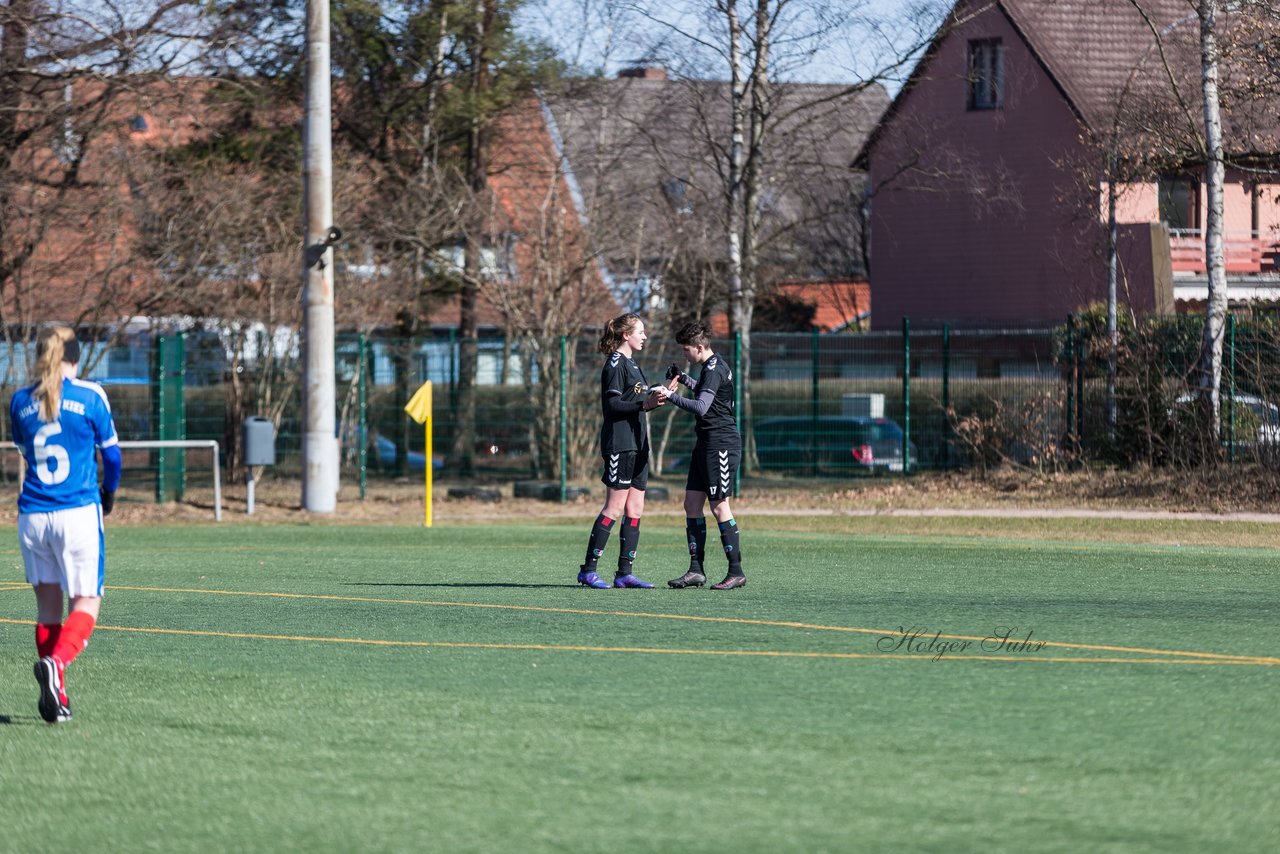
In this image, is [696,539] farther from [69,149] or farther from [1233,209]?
[1233,209]

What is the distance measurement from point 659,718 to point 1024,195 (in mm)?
33636

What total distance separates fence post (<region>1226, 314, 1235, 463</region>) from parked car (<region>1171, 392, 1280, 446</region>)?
0.05m

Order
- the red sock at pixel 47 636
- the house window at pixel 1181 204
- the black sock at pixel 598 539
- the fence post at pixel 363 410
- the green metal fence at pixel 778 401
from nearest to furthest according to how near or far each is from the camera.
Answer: the red sock at pixel 47 636, the black sock at pixel 598 539, the green metal fence at pixel 778 401, the fence post at pixel 363 410, the house window at pixel 1181 204

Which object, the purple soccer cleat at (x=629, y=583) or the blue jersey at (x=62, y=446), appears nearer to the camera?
the blue jersey at (x=62, y=446)

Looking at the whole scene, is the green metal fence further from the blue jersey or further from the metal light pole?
the blue jersey

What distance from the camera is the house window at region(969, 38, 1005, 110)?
38.7 meters

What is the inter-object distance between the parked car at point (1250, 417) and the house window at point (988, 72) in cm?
1746

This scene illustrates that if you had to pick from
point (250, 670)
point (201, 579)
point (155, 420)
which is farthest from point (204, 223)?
point (250, 670)

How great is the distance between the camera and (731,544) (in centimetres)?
1190

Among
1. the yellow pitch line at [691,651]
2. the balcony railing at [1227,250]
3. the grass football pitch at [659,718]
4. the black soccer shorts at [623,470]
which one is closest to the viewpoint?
the grass football pitch at [659,718]

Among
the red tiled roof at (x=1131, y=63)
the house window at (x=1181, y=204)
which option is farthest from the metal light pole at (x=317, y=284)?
the house window at (x=1181, y=204)

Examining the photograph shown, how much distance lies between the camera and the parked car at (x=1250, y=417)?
20844 mm

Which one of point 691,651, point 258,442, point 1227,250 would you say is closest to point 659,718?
point 691,651

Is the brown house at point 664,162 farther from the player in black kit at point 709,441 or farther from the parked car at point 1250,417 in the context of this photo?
the player in black kit at point 709,441
